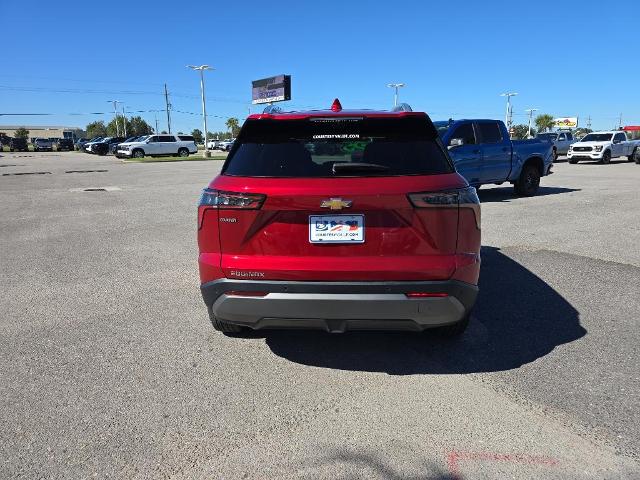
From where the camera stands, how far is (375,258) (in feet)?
9.91

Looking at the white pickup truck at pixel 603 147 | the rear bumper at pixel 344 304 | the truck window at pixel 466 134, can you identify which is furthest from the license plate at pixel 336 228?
the white pickup truck at pixel 603 147

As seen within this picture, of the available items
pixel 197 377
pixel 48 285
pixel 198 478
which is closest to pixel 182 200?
pixel 48 285

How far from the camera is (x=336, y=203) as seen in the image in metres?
2.98

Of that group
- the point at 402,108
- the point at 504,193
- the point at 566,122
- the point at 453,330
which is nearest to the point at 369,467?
the point at 453,330

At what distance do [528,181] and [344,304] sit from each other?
1173 cm

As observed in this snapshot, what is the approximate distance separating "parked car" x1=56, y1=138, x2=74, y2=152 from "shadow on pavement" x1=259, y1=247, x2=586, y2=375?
245 ft

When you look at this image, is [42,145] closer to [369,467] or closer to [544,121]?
[369,467]

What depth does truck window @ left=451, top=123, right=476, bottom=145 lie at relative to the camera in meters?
11.4

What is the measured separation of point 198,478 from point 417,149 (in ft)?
7.73

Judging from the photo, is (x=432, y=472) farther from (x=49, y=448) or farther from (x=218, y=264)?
(x=49, y=448)

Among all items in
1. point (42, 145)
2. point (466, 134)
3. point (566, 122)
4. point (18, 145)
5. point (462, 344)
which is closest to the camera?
point (462, 344)

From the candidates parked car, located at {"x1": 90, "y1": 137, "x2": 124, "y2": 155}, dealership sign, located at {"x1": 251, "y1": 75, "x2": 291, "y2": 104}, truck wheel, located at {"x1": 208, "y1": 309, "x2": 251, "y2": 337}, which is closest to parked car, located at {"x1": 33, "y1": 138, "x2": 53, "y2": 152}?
parked car, located at {"x1": 90, "y1": 137, "x2": 124, "y2": 155}

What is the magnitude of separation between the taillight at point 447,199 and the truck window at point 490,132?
370 inches

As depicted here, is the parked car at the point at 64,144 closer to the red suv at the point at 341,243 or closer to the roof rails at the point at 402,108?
the roof rails at the point at 402,108
